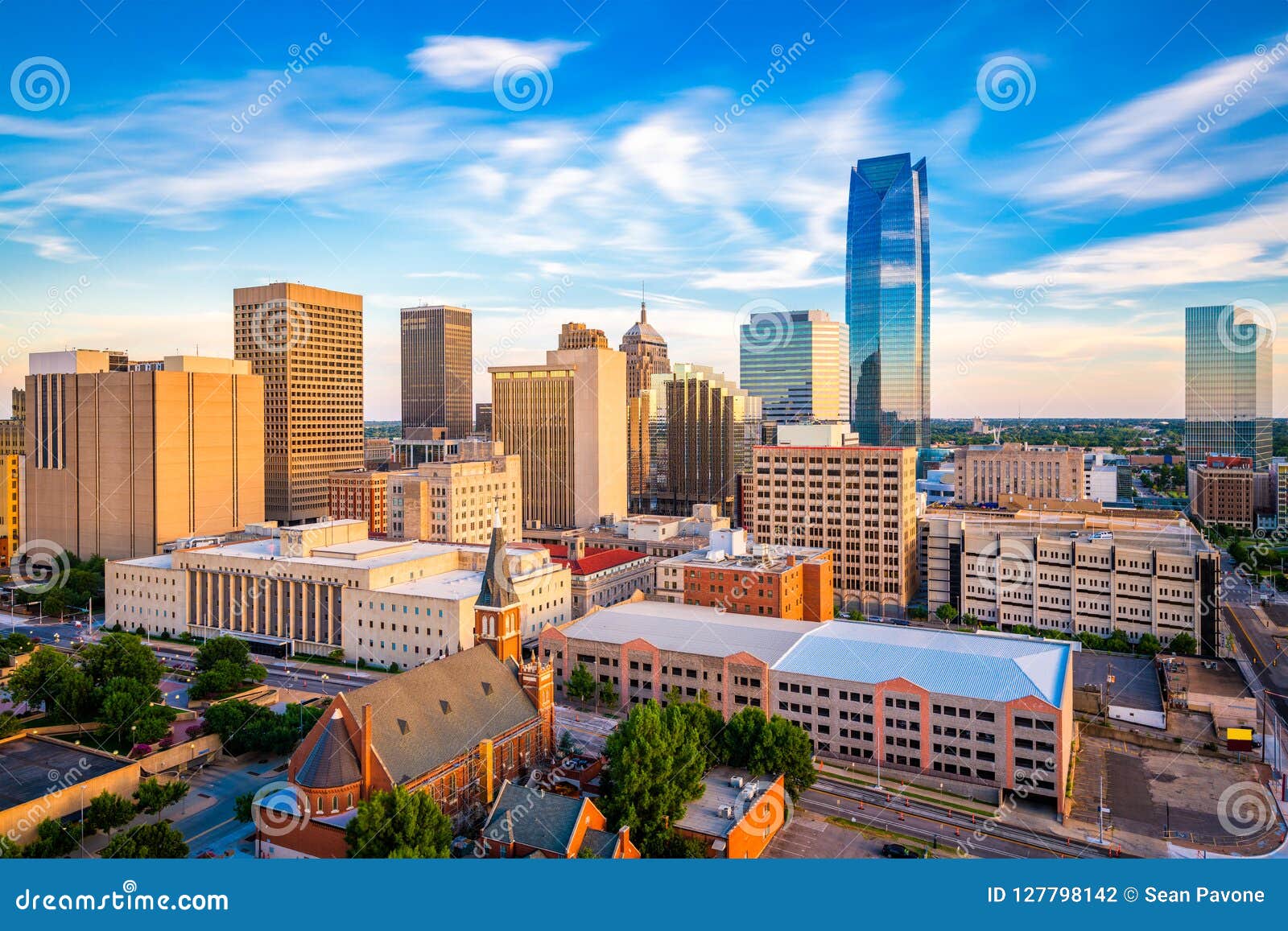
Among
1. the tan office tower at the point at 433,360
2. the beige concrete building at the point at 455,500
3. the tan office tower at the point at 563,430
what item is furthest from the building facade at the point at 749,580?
the tan office tower at the point at 433,360

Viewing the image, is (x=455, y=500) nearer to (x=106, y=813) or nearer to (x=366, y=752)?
(x=106, y=813)

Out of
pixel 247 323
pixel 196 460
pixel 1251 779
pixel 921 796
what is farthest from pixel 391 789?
pixel 247 323

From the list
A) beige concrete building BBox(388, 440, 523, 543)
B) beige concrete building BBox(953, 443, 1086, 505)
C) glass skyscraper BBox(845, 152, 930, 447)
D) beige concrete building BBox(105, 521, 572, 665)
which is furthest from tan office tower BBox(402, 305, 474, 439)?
beige concrete building BBox(105, 521, 572, 665)

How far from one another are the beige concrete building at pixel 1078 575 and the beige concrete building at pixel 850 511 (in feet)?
9.62

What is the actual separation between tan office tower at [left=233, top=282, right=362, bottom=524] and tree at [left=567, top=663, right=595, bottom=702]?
73.1 m

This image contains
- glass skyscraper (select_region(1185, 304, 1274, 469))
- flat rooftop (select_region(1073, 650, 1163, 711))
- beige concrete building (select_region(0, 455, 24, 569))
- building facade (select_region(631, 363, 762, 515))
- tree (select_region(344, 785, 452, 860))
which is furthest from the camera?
building facade (select_region(631, 363, 762, 515))

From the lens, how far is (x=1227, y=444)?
129 meters

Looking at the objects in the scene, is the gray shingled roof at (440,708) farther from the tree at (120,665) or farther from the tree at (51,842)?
the tree at (120,665)

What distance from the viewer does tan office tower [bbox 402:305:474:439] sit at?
17750 centimetres

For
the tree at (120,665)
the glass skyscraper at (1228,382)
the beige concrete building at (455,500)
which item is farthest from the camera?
the glass skyscraper at (1228,382)

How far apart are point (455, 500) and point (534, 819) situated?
179 ft

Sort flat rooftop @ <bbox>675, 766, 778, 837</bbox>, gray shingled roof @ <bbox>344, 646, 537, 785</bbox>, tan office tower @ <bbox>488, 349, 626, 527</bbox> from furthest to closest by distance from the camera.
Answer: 1. tan office tower @ <bbox>488, 349, 626, 527</bbox>
2. flat rooftop @ <bbox>675, 766, 778, 837</bbox>
3. gray shingled roof @ <bbox>344, 646, 537, 785</bbox>

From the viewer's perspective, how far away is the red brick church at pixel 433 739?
26.9 metres

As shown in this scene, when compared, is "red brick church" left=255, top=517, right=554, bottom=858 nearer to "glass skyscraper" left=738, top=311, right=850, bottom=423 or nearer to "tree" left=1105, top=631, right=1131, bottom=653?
"tree" left=1105, top=631, right=1131, bottom=653
